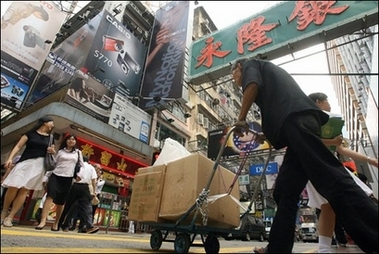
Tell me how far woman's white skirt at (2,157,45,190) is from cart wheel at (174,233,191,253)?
7.53ft

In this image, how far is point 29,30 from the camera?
1041 centimetres

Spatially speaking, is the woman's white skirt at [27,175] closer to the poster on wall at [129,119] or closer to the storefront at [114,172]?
the storefront at [114,172]

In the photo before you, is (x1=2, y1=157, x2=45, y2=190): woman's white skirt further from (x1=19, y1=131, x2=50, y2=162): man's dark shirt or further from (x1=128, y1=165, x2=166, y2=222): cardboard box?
(x1=128, y1=165, x2=166, y2=222): cardboard box

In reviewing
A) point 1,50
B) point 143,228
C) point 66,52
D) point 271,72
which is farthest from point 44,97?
point 271,72

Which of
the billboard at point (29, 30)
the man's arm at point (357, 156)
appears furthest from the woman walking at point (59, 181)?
the billboard at point (29, 30)

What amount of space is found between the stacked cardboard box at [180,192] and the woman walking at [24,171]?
5.07 feet

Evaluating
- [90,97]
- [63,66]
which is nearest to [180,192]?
[90,97]

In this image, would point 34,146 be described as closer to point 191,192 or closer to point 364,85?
point 191,192

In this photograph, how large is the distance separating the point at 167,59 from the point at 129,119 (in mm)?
3819

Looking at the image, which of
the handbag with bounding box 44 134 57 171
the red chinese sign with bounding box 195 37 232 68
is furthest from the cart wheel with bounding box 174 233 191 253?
the red chinese sign with bounding box 195 37 232 68

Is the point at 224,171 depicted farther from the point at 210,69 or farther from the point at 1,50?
the point at 1,50

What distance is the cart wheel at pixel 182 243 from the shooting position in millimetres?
2059

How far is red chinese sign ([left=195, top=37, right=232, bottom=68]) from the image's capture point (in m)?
8.09

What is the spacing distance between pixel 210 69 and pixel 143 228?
257 inches
